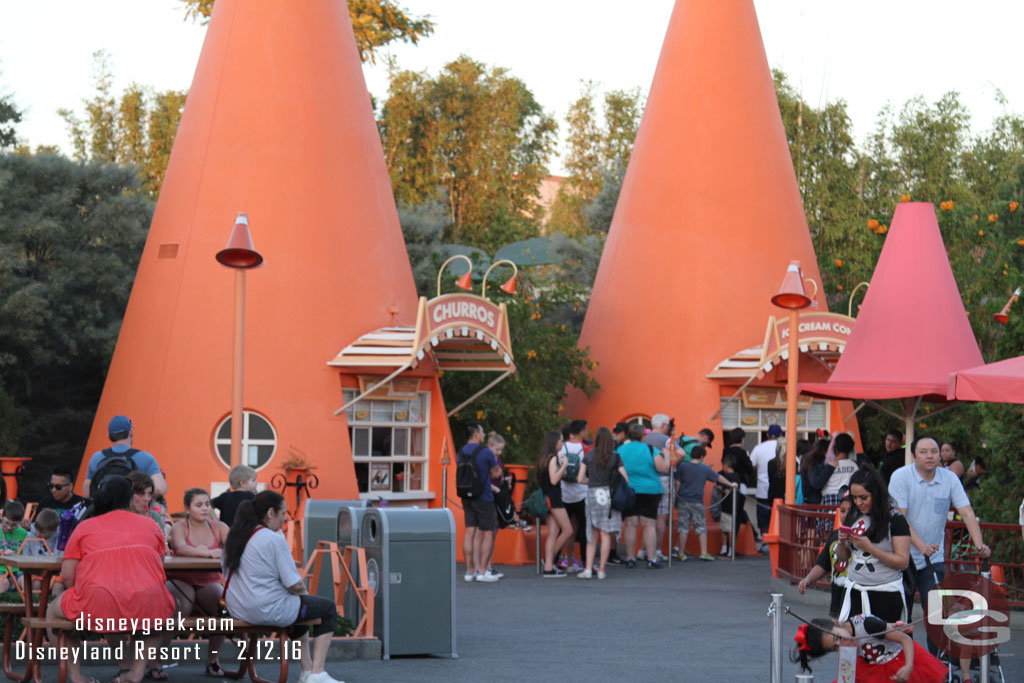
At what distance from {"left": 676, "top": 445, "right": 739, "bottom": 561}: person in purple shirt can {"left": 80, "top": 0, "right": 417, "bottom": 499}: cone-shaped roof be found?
407 cm

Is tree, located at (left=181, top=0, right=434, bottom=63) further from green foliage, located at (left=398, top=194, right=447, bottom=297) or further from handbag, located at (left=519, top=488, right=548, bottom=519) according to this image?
handbag, located at (left=519, top=488, right=548, bottom=519)

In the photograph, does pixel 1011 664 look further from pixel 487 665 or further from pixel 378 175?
pixel 378 175

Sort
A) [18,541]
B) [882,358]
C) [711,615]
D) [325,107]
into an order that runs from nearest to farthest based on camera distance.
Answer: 1. [18,541]
2. [711,615]
3. [882,358]
4. [325,107]

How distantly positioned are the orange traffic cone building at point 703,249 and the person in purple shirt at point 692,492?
3.26 meters

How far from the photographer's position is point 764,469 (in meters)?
17.4

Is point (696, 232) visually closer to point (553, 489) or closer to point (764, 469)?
point (764, 469)

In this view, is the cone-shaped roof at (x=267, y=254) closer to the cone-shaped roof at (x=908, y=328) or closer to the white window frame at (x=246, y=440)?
the white window frame at (x=246, y=440)

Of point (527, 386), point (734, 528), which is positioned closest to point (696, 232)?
point (527, 386)

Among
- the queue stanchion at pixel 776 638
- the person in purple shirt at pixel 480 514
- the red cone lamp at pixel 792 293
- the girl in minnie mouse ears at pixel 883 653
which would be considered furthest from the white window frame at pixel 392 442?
the queue stanchion at pixel 776 638

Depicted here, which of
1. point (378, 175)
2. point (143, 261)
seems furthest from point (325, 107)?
point (143, 261)

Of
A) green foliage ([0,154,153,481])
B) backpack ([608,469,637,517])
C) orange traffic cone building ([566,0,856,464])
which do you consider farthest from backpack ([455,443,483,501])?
green foliage ([0,154,153,481])

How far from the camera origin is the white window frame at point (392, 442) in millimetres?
16828

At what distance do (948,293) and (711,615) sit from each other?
17.7 ft

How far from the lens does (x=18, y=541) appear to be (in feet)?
32.2
